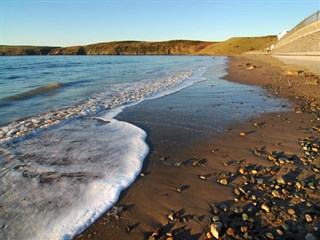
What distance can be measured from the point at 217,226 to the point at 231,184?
3.37 feet

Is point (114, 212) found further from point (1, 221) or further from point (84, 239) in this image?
point (1, 221)

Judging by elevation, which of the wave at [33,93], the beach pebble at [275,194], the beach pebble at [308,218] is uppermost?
the beach pebble at [308,218]

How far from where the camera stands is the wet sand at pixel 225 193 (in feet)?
8.34

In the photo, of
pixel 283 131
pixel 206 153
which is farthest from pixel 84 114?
pixel 283 131

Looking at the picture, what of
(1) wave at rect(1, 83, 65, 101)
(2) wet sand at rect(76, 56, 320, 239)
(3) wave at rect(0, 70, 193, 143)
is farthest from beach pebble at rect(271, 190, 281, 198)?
(1) wave at rect(1, 83, 65, 101)

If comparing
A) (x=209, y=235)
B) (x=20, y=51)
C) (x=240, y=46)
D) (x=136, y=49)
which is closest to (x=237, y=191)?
Result: (x=209, y=235)

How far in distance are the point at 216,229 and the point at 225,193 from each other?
2.66ft

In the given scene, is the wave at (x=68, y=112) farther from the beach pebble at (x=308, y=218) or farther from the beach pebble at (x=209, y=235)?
the beach pebble at (x=308, y=218)

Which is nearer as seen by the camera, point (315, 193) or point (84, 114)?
point (315, 193)

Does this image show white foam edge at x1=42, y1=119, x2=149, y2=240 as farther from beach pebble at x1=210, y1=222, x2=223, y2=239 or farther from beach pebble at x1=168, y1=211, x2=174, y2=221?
beach pebble at x1=210, y1=222, x2=223, y2=239

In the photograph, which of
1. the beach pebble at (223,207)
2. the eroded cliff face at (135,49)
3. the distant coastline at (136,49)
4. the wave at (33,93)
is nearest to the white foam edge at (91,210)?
the beach pebble at (223,207)

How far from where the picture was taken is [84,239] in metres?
2.53

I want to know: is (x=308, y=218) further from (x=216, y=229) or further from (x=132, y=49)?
(x=132, y=49)

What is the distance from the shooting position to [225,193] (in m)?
3.19
